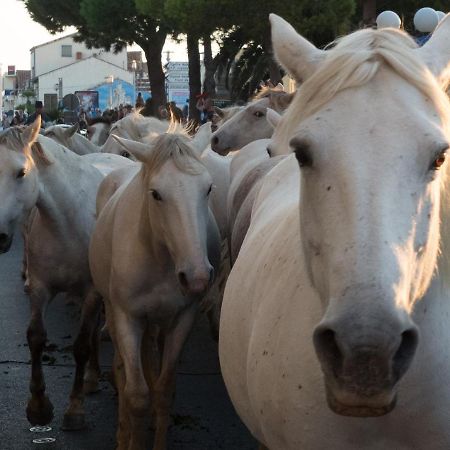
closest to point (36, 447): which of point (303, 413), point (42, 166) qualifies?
point (42, 166)

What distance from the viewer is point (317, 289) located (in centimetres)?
278

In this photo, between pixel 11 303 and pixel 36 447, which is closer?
pixel 36 447

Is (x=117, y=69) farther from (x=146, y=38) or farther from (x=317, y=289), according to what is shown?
(x=317, y=289)

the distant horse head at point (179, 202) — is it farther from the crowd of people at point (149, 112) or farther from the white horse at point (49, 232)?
the crowd of people at point (149, 112)

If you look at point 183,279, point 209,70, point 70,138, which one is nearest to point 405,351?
point 183,279

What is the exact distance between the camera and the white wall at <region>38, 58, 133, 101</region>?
104312 mm

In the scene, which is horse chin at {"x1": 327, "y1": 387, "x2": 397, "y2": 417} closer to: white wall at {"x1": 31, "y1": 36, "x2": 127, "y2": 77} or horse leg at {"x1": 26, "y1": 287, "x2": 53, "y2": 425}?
horse leg at {"x1": 26, "y1": 287, "x2": 53, "y2": 425}

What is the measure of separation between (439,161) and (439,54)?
1.53ft

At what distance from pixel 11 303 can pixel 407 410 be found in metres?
8.06

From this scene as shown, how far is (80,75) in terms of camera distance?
4114 inches

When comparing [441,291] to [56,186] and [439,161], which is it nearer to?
[439,161]

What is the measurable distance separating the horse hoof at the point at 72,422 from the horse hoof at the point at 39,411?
0.12m

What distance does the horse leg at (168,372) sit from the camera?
571 centimetres

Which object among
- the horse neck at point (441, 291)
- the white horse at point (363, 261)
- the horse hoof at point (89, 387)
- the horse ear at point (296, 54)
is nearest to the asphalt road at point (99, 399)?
the horse hoof at point (89, 387)
